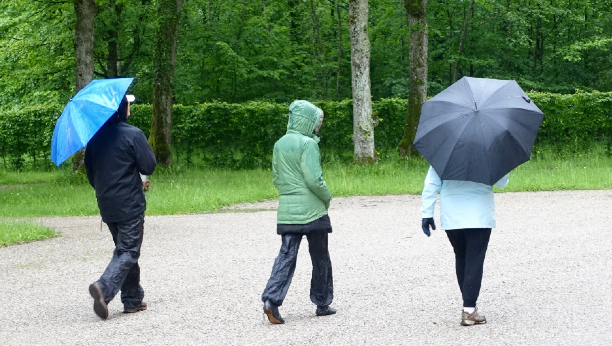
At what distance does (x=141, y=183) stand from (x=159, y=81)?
50.3ft

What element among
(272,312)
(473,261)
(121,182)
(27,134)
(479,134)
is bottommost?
(27,134)

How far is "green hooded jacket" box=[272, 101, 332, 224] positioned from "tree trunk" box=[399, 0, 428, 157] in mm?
14536

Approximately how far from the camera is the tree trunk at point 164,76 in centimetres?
2109

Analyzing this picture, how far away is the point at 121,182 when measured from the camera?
6.18 m

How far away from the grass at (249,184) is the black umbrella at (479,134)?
28.9 ft

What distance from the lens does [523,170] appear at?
62.7 feet

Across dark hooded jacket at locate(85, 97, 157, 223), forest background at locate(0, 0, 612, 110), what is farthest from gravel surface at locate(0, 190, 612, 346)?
forest background at locate(0, 0, 612, 110)

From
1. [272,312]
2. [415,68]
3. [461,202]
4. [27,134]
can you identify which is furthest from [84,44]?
[461,202]

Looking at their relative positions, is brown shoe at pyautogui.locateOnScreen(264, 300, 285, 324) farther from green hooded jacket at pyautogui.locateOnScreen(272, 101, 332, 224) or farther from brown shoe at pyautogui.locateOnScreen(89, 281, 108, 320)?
brown shoe at pyautogui.locateOnScreen(89, 281, 108, 320)

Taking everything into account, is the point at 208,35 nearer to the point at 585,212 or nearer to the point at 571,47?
the point at 571,47

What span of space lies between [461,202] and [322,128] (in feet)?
54.4

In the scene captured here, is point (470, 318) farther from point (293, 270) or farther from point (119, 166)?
point (119, 166)

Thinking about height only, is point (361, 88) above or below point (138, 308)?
above

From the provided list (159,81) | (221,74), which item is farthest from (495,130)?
(221,74)
